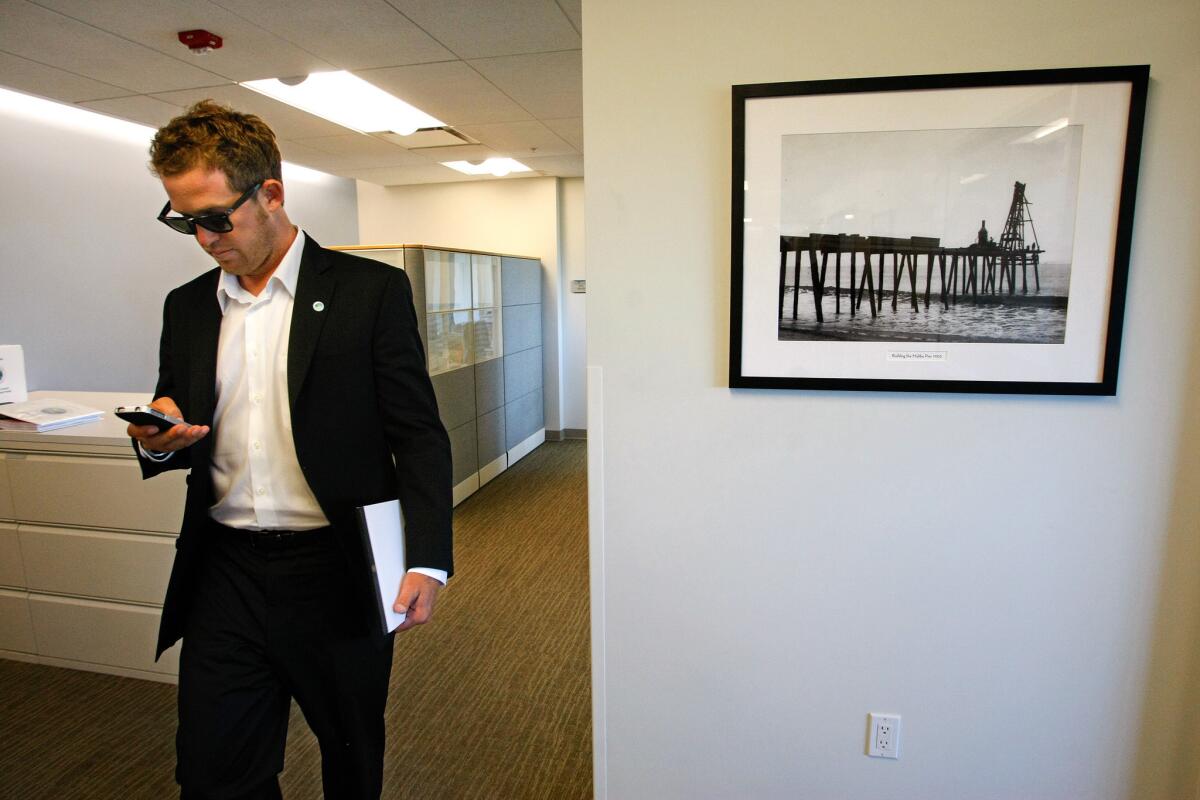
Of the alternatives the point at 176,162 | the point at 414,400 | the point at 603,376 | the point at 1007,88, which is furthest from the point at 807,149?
the point at 176,162

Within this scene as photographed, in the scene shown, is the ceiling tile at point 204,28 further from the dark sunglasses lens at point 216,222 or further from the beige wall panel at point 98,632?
the beige wall panel at point 98,632

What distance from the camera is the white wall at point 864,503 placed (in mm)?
1332

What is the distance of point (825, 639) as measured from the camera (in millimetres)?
1569

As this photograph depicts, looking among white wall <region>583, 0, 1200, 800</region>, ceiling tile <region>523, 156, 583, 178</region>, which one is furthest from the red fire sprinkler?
ceiling tile <region>523, 156, 583, 178</region>

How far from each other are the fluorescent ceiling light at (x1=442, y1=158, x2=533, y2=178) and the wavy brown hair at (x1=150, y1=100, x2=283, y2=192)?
425 centimetres

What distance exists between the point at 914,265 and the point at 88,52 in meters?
3.29

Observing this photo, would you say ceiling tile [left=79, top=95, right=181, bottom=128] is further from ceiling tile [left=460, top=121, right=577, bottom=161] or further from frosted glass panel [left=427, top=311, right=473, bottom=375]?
frosted glass panel [left=427, top=311, right=473, bottom=375]

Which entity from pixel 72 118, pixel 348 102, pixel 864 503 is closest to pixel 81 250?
pixel 72 118

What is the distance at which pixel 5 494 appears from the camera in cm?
251

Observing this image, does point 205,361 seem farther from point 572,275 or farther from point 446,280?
point 572,275

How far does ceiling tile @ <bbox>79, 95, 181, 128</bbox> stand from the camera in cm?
353

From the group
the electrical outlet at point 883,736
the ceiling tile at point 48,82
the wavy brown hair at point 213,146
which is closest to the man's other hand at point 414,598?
the wavy brown hair at point 213,146

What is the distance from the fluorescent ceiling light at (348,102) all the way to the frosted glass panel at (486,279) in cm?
92

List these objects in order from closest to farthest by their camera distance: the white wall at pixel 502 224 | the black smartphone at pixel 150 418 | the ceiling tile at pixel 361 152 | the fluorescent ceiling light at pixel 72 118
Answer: the black smartphone at pixel 150 418 → the fluorescent ceiling light at pixel 72 118 → the ceiling tile at pixel 361 152 → the white wall at pixel 502 224
